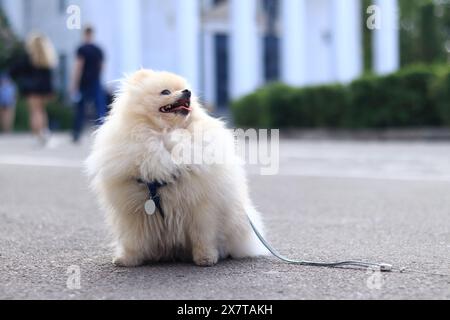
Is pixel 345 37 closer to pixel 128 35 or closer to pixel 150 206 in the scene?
pixel 128 35

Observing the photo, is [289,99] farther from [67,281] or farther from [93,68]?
[67,281]

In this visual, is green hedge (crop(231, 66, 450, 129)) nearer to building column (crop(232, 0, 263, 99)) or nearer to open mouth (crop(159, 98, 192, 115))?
building column (crop(232, 0, 263, 99))

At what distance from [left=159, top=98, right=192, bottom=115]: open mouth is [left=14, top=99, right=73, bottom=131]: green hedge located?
943 inches

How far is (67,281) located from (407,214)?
328 centimetres

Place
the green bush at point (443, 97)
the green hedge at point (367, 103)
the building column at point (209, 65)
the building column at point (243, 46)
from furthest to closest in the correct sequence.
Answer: the building column at point (209, 65)
the building column at point (243, 46)
the green hedge at point (367, 103)
the green bush at point (443, 97)

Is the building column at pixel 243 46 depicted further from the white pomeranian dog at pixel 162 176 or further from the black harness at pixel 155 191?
the black harness at pixel 155 191

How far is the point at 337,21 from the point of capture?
26.8 metres

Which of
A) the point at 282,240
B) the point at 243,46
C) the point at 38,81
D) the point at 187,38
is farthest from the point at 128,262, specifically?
the point at 243,46

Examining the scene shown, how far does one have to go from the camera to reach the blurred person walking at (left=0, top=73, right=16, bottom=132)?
80.3 feet

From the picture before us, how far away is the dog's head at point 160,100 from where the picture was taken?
3578 mm

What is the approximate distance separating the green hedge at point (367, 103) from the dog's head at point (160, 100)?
44.0 feet

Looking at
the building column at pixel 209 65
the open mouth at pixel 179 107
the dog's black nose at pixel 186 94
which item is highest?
the building column at pixel 209 65

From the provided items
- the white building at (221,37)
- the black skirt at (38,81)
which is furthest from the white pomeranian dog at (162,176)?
the white building at (221,37)

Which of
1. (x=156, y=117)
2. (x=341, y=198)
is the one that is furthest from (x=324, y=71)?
(x=156, y=117)
